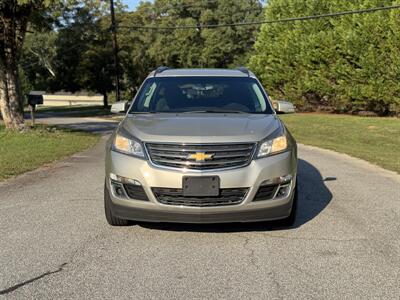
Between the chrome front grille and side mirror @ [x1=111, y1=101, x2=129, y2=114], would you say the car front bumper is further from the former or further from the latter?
side mirror @ [x1=111, y1=101, x2=129, y2=114]

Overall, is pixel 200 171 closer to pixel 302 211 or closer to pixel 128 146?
pixel 128 146

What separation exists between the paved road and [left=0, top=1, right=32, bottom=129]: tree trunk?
10.9 m

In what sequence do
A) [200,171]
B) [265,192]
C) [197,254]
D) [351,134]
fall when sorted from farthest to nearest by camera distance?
1. [351,134]
2. [265,192]
3. [200,171]
4. [197,254]

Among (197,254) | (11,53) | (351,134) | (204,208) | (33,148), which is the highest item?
(11,53)

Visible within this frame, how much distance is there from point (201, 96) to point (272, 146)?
1.58m

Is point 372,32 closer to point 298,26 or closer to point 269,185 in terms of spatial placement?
point 298,26

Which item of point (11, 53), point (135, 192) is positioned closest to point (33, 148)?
point (11, 53)

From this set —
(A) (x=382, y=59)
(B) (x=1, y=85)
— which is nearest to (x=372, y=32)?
(A) (x=382, y=59)

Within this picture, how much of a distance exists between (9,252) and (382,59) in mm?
25350

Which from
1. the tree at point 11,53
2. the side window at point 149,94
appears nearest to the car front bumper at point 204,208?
the side window at point 149,94

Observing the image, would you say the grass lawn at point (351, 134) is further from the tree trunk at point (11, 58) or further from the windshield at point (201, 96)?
the tree trunk at point (11, 58)

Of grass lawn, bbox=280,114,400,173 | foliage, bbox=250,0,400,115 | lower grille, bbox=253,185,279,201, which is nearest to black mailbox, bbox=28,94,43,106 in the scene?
grass lawn, bbox=280,114,400,173

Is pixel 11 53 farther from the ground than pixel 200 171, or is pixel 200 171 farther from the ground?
pixel 11 53

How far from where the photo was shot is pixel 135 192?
541 cm
